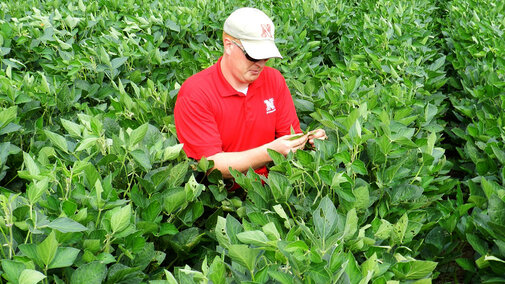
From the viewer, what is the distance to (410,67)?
387 centimetres

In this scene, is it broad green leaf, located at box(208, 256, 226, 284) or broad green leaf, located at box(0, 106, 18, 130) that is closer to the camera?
broad green leaf, located at box(208, 256, 226, 284)

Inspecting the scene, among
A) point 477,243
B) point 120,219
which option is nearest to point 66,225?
point 120,219

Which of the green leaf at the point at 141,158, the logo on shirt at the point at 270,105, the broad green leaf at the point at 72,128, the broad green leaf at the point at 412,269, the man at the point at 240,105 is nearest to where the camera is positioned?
the broad green leaf at the point at 412,269

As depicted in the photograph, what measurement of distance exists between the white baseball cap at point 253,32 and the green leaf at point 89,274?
5.22 feet

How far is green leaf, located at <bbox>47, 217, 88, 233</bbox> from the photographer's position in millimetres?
1730

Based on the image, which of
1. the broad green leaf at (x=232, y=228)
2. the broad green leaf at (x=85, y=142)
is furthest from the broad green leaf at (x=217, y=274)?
the broad green leaf at (x=85, y=142)

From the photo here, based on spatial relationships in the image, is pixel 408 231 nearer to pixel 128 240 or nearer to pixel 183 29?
pixel 128 240

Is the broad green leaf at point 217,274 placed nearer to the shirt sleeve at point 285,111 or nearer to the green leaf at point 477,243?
the green leaf at point 477,243

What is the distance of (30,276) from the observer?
5.13 feet

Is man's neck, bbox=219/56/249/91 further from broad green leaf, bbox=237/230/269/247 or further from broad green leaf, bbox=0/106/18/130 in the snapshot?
broad green leaf, bbox=237/230/269/247

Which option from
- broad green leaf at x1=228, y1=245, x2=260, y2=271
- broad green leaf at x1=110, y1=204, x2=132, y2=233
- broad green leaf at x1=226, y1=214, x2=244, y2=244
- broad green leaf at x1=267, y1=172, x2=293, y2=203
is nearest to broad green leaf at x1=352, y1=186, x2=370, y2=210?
broad green leaf at x1=267, y1=172, x2=293, y2=203

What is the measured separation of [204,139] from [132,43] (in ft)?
5.55

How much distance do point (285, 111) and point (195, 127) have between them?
0.64 metres

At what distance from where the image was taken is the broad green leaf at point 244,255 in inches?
65.7
